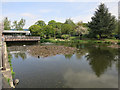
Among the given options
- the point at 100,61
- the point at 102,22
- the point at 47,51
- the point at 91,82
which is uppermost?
the point at 102,22

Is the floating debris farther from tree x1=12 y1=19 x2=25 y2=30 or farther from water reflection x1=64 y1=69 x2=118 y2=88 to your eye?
tree x1=12 y1=19 x2=25 y2=30

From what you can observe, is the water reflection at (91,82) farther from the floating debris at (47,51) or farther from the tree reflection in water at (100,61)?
the floating debris at (47,51)

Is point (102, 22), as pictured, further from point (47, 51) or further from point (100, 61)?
point (100, 61)

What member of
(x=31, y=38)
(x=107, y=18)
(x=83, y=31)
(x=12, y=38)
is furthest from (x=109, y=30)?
(x=12, y=38)

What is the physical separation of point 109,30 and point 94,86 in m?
39.0

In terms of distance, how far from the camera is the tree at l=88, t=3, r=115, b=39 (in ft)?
130

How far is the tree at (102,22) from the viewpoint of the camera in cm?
3972

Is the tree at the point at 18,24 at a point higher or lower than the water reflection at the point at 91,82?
higher

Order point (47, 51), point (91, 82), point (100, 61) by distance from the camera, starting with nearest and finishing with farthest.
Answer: point (91, 82)
point (100, 61)
point (47, 51)

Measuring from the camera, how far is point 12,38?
108 feet

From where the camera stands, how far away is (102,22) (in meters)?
39.6

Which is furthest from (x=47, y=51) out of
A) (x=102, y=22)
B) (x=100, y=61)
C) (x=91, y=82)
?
(x=102, y=22)

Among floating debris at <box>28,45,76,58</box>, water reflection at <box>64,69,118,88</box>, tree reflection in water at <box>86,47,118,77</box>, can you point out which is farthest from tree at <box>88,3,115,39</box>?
water reflection at <box>64,69,118,88</box>

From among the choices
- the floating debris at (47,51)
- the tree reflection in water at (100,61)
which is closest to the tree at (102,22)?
the floating debris at (47,51)
